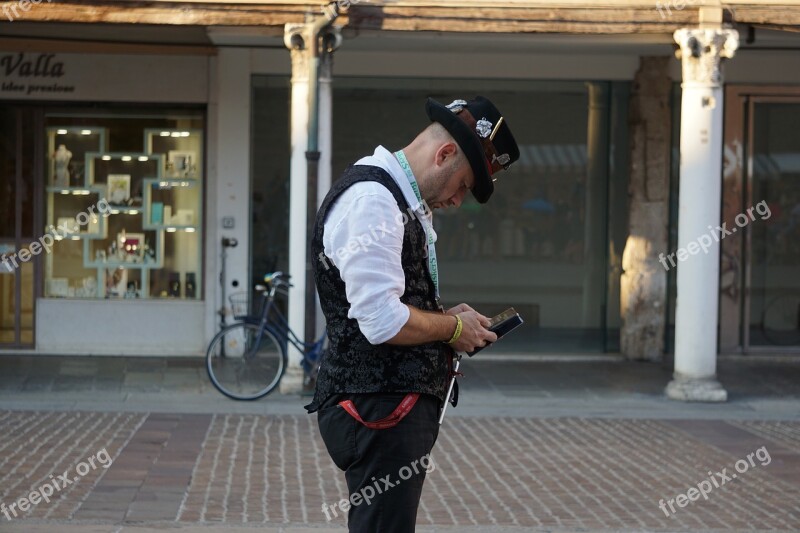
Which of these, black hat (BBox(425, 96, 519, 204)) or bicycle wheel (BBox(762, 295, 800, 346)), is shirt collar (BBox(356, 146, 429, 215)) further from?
bicycle wheel (BBox(762, 295, 800, 346))

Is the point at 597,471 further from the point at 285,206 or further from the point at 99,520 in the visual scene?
the point at 285,206

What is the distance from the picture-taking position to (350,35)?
1060cm

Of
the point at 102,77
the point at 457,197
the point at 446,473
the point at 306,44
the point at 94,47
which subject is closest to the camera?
the point at 457,197

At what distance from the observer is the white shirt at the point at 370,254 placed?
3.14 m

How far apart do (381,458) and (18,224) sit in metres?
10.6

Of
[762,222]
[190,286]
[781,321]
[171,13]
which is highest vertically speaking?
[171,13]

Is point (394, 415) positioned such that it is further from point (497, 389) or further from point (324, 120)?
point (497, 389)

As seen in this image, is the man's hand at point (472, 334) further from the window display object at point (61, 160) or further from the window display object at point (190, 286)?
the window display object at point (61, 160)

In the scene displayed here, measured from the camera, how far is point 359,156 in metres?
13.4

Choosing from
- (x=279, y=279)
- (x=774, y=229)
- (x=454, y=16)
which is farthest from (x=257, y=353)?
(x=774, y=229)

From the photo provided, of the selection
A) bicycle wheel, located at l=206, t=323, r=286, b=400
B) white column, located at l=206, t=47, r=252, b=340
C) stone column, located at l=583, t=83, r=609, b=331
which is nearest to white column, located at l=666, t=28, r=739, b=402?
stone column, located at l=583, t=83, r=609, b=331

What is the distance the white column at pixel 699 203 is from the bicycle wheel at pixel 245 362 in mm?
3594

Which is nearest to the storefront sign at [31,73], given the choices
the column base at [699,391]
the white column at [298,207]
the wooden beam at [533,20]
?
the white column at [298,207]

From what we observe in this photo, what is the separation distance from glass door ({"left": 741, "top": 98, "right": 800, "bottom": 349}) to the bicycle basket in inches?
220
